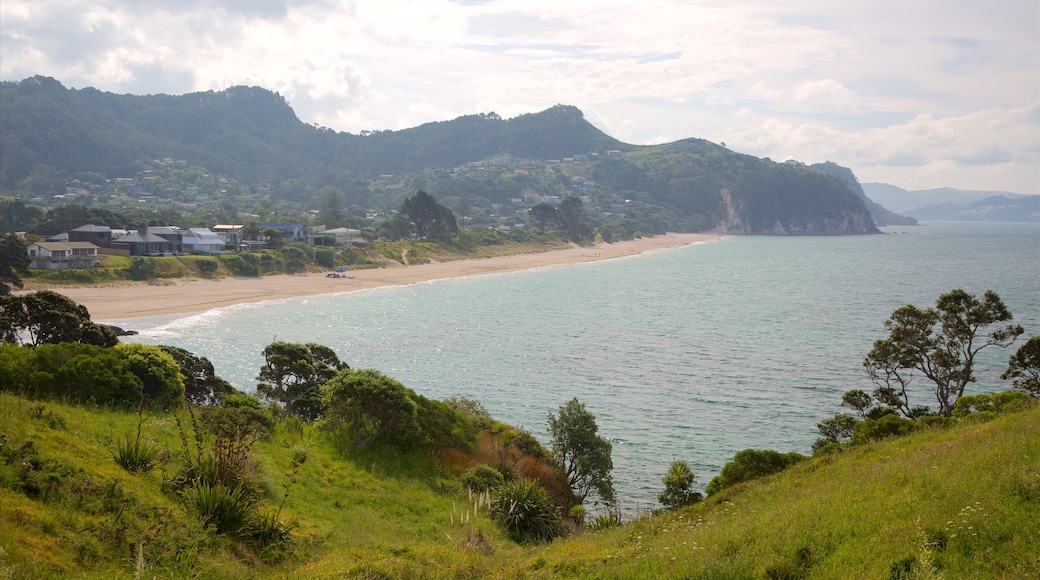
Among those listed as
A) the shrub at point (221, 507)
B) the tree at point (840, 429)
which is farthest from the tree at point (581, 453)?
the shrub at point (221, 507)

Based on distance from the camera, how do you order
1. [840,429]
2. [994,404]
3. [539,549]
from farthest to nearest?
[840,429], [994,404], [539,549]

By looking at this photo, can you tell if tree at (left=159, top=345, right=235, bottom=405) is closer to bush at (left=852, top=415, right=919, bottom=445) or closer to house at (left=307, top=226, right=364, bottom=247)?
bush at (left=852, top=415, right=919, bottom=445)

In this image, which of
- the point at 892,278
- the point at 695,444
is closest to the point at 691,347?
the point at 695,444

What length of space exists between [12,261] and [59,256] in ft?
29.5

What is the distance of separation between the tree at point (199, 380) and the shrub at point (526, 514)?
13622 mm

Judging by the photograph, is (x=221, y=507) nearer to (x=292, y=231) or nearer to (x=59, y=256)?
(x=59, y=256)

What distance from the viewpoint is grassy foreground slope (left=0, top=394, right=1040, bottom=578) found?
778cm

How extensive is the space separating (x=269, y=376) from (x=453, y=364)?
15.7m

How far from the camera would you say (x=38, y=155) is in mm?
198000

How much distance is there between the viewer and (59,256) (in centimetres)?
6391

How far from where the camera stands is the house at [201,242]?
83125mm

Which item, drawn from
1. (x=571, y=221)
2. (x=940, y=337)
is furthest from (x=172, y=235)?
(x=571, y=221)

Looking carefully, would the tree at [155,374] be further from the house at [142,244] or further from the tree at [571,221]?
the tree at [571,221]

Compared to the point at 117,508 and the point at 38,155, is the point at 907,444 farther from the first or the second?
the point at 38,155
